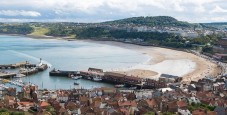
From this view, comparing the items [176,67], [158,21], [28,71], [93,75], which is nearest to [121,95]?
[93,75]

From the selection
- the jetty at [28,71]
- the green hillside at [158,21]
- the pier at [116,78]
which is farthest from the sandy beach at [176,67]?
the green hillside at [158,21]

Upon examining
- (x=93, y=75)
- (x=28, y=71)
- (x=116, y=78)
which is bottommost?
(x=28, y=71)

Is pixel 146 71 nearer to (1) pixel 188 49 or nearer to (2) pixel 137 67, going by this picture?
(2) pixel 137 67

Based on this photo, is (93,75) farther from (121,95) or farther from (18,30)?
(18,30)

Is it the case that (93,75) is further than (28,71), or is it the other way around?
(28,71)

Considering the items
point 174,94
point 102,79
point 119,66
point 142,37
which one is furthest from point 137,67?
point 142,37

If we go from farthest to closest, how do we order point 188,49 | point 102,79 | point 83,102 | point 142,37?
point 142,37, point 188,49, point 102,79, point 83,102

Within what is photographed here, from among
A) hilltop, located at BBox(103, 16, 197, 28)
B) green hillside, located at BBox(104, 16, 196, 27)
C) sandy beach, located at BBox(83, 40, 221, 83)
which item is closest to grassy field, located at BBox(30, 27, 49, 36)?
hilltop, located at BBox(103, 16, 197, 28)

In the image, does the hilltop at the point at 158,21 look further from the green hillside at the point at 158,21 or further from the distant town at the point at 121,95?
the distant town at the point at 121,95
